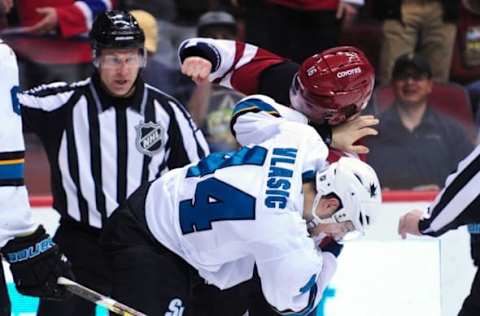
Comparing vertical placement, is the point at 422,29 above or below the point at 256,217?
below

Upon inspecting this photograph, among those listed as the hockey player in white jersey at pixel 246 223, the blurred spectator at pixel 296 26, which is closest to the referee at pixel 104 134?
the hockey player in white jersey at pixel 246 223

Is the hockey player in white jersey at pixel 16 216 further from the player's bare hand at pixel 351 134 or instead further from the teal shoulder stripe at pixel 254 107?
the player's bare hand at pixel 351 134

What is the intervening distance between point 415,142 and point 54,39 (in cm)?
137

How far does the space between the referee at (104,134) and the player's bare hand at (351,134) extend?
2.65 feet

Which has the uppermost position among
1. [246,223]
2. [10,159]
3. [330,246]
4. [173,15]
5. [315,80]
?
[315,80]

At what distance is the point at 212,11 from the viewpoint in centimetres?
542

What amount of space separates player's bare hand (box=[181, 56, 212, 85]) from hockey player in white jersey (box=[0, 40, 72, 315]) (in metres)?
0.53

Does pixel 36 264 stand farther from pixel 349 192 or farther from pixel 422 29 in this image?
pixel 422 29

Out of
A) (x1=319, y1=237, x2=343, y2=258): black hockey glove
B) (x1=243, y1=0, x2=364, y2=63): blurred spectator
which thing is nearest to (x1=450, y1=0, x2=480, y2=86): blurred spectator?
(x1=243, y1=0, x2=364, y2=63): blurred spectator

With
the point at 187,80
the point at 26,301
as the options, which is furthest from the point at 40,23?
the point at 26,301

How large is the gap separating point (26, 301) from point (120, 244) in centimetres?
96

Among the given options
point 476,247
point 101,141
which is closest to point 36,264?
point 101,141

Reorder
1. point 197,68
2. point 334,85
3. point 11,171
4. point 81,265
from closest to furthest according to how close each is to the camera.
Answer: point 11,171, point 334,85, point 197,68, point 81,265

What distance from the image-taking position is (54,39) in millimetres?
5082
